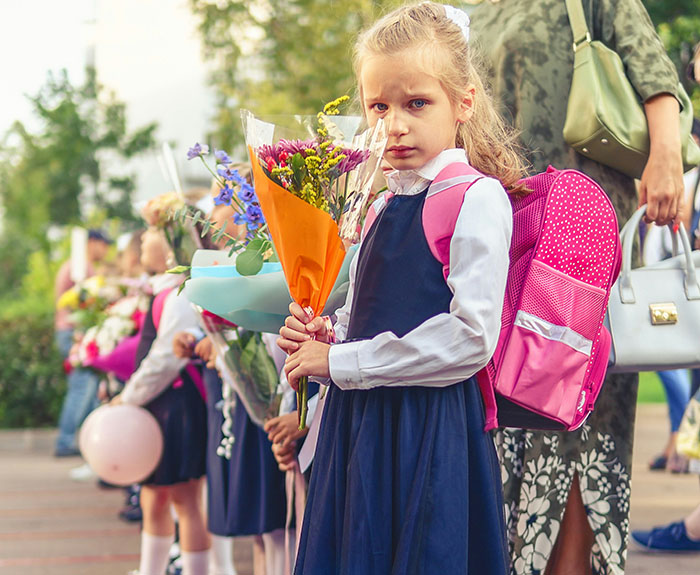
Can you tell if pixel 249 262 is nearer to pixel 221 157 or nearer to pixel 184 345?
pixel 221 157

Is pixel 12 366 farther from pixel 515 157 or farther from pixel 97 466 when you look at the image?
pixel 515 157

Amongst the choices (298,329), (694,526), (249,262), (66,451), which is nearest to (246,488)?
(249,262)

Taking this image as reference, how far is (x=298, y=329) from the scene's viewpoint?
89.0 inches

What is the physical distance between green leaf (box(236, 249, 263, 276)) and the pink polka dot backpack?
543 mm

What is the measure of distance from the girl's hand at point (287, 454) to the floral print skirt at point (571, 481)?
0.64m

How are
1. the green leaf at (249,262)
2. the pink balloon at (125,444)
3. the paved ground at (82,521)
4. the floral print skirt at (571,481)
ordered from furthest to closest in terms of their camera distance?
1. the paved ground at (82,521)
2. the pink balloon at (125,444)
3. the floral print skirt at (571,481)
4. the green leaf at (249,262)

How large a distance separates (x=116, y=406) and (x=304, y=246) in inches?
99.4

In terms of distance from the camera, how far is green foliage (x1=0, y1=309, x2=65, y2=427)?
1074 cm

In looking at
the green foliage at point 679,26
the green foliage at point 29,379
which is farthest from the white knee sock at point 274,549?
the green foliage at point 679,26

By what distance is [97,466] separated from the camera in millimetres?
4391

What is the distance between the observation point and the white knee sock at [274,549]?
3.61 meters

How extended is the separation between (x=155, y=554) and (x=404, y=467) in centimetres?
256

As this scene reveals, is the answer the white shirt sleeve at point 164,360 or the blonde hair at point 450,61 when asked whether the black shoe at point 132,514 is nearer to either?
the white shirt sleeve at point 164,360

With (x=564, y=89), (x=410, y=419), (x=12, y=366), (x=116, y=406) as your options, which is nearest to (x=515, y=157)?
(x=564, y=89)
